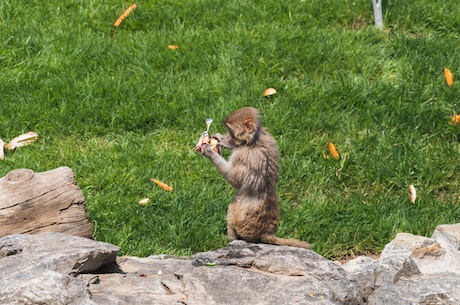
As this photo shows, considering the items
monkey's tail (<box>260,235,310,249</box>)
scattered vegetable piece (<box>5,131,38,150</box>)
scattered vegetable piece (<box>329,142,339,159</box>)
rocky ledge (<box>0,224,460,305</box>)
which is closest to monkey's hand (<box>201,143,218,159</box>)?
monkey's tail (<box>260,235,310,249</box>)

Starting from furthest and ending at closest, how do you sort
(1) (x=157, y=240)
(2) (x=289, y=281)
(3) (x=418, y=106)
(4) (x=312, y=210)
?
(3) (x=418, y=106) < (4) (x=312, y=210) < (1) (x=157, y=240) < (2) (x=289, y=281)

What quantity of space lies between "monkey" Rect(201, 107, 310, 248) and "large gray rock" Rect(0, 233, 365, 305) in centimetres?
46

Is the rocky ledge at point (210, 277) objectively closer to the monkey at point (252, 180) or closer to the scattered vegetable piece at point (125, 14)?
the monkey at point (252, 180)

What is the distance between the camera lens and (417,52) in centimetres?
865

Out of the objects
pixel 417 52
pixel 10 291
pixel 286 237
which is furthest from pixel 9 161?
pixel 417 52

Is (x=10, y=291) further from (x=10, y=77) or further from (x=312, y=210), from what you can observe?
(x=10, y=77)

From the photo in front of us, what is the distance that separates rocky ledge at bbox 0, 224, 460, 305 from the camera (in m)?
4.39

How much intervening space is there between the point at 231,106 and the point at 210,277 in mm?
3116

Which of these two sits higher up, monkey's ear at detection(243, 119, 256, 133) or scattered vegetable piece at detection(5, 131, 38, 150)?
monkey's ear at detection(243, 119, 256, 133)

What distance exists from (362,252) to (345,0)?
3833mm

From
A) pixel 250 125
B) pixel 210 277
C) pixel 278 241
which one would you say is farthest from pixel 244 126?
pixel 210 277

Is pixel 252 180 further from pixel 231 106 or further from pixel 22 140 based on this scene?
pixel 22 140

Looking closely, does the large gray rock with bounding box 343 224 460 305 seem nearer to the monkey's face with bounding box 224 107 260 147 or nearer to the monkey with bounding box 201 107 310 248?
the monkey with bounding box 201 107 310 248

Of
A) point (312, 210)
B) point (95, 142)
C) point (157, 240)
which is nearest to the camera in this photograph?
point (157, 240)
